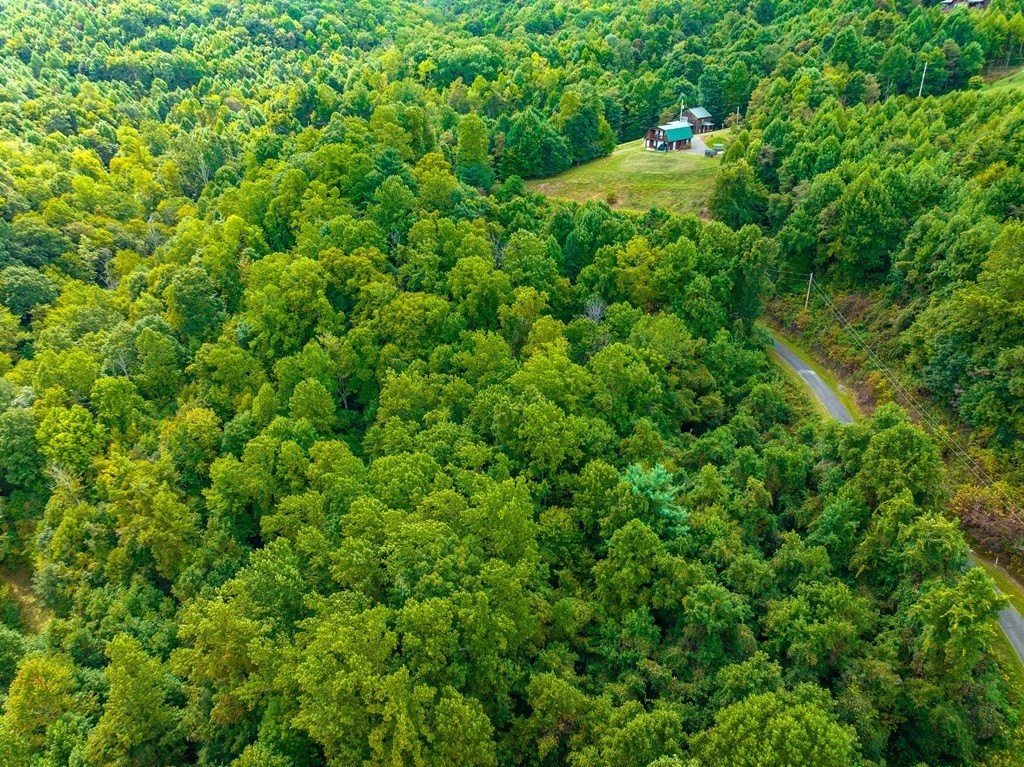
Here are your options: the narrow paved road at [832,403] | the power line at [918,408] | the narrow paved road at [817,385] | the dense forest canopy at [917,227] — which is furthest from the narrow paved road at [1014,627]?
the narrow paved road at [817,385]

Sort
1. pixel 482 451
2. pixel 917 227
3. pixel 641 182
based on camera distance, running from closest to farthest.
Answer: pixel 482 451, pixel 917 227, pixel 641 182

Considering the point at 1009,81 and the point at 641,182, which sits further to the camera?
the point at 1009,81

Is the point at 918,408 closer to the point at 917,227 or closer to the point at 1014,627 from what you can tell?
the point at 917,227

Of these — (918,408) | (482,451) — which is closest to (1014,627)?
(918,408)

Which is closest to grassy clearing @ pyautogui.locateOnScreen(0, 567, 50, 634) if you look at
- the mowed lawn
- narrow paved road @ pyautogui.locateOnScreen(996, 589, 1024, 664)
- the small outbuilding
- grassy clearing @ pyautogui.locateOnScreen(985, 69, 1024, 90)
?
narrow paved road @ pyautogui.locateOnScreen(996, 589, 1024, 664)

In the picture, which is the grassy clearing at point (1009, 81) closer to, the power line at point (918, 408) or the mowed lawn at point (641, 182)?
the mowed lawn at point (641, 182)

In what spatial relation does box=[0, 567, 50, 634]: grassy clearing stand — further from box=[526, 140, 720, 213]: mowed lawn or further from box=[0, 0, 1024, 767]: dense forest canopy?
box=[526, 140, 720, 213]: mowed lawn
